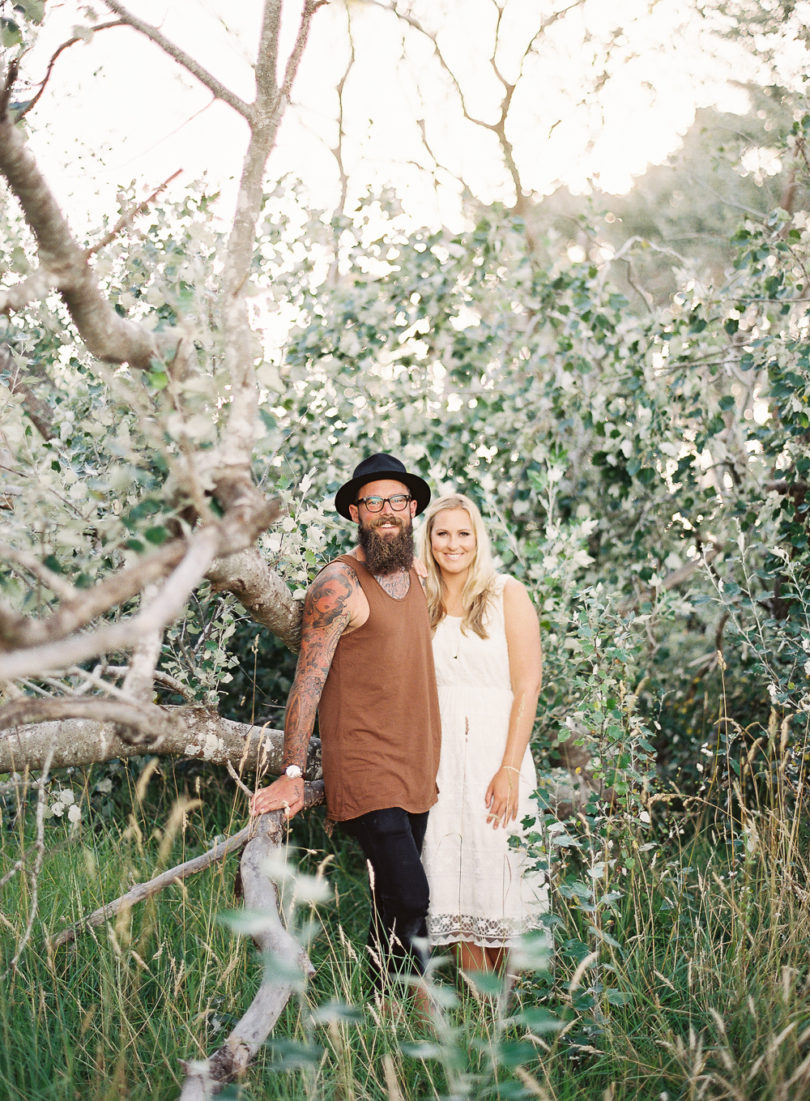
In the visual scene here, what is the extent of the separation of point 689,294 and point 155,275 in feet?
9.08

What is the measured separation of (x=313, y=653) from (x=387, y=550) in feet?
1.78

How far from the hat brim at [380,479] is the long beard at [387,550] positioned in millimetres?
198

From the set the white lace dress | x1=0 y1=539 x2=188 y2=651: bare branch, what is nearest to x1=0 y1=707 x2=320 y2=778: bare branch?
the white lace dress

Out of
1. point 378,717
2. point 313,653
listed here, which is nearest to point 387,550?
point 313,653

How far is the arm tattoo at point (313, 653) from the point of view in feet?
9.99

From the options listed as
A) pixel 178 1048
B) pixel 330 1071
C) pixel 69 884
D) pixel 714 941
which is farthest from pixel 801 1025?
pixel 69 884

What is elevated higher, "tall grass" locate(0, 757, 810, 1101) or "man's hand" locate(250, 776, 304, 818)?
"man's hand" locate(250, 776, 304, 818)

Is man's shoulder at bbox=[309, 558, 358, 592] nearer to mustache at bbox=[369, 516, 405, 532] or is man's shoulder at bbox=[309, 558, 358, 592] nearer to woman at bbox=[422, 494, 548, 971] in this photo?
mustache at bbox=[369, 516, 405, 532]

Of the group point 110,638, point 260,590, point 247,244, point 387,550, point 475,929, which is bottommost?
point 475,929

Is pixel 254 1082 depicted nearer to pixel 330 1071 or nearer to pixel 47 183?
pixel 330 1071

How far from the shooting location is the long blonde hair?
3.59 meters

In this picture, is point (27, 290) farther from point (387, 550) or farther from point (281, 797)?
point (387, 550)

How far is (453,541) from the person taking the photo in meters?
3.64

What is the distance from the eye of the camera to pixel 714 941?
124 inches
